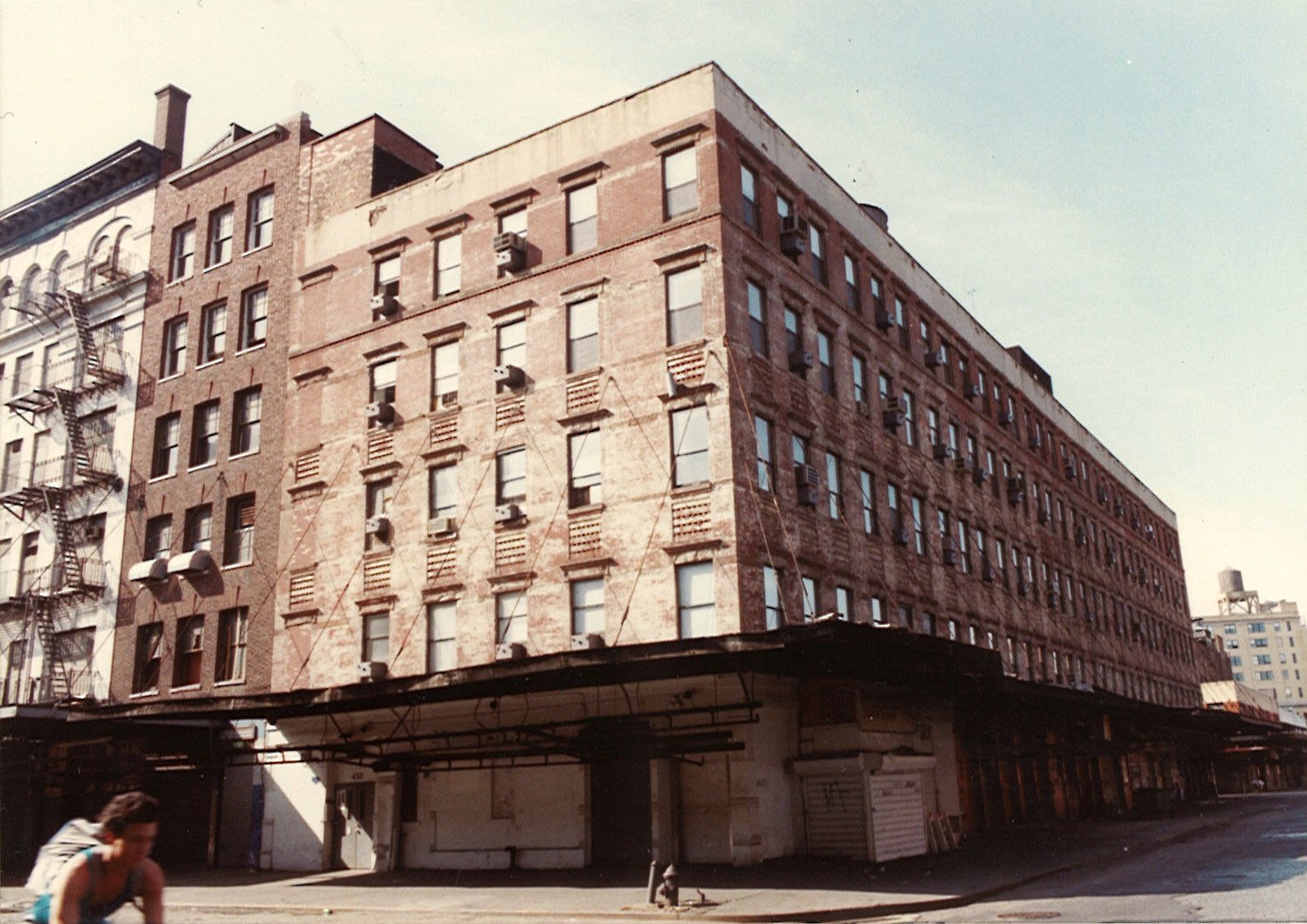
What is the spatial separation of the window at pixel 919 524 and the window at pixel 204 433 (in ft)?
73.6

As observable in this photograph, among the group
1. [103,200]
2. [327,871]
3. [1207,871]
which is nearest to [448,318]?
[327,871]

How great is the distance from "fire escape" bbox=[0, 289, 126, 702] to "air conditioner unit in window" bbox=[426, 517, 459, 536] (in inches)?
524

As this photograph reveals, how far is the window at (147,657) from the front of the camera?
111 feet

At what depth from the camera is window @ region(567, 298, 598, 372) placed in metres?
28.6

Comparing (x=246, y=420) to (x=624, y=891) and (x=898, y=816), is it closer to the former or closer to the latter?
(x=624, y=891)

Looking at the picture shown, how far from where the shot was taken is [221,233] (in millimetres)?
37719

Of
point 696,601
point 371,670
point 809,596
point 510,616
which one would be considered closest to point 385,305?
point 510,616

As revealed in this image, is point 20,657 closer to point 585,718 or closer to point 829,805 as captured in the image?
point 585,718

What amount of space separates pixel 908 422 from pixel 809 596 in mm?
11209

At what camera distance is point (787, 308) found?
29.8 metres

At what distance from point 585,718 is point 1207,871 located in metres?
12.7

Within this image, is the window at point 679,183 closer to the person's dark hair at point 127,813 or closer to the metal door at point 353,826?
the metal door at point 353,826

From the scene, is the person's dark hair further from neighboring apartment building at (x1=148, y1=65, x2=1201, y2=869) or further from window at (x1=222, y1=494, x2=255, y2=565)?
window at (x1=222, y1=494, x2=255, y2=565)

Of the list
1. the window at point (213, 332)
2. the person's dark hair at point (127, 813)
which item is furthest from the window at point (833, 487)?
the person's dark hair at point (127, 813)
